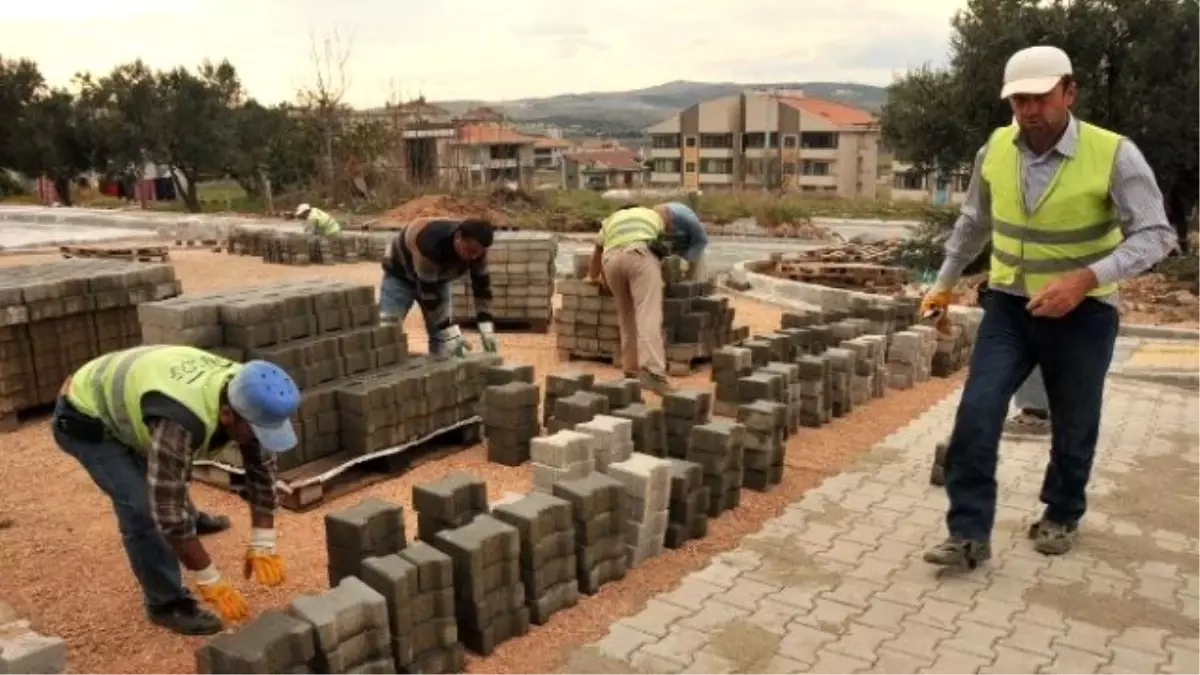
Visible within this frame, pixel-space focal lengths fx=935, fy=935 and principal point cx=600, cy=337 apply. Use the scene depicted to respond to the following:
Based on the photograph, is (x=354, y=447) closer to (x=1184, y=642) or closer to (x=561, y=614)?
(x=561, y=614)

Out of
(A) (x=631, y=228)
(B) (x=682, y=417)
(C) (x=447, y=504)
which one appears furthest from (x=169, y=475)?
(A) (x=631, y=228)

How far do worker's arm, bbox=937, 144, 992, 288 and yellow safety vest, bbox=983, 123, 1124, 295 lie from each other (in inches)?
5.9

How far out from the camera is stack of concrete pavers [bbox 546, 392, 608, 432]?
18.8 ft

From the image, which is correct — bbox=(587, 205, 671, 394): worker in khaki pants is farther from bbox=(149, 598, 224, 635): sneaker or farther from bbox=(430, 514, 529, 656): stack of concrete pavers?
bbox=(149, 598, 224, 635): sneaker

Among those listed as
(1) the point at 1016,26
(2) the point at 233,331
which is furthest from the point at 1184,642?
(1) the point at 1016,26

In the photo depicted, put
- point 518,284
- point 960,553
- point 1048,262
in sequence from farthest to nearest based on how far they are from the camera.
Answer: point 518,284 < point 960,553 < point 1048,262

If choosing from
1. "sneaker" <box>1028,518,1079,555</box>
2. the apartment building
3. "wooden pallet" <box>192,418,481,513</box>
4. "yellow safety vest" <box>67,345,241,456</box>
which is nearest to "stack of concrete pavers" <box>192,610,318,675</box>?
"yellow safety vest" <box>67,345,241,456</box>

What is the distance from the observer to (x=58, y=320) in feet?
23.1

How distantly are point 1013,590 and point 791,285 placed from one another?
969 cm

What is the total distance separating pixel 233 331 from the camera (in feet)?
18.1

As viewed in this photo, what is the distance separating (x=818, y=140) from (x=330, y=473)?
226 ft

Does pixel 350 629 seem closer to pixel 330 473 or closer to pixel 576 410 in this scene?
pixel 330 473

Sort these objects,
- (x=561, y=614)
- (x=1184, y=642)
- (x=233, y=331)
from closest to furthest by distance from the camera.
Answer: (x=1184, y=642), (x=561, y=614), (x=233, y=331)

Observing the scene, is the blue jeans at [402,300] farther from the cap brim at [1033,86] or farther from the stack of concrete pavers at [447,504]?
the cap brim at [1033,86]
